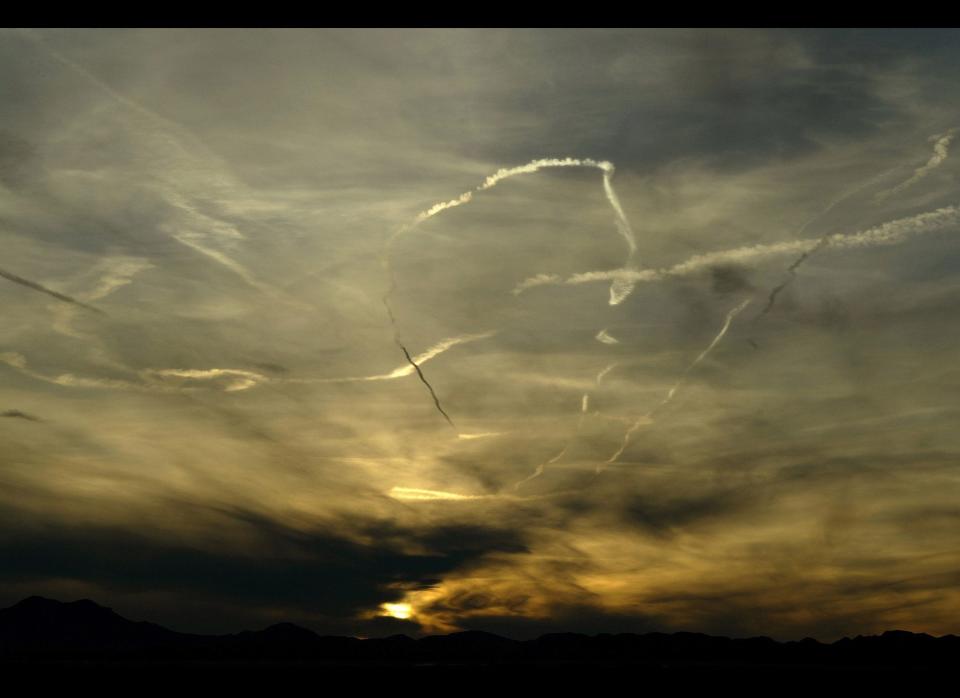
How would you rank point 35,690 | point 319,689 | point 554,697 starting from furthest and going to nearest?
point 319,689 < point 554,697 < point 35,690

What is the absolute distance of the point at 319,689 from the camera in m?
21.5
